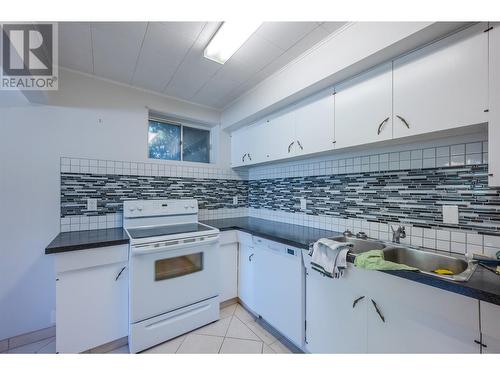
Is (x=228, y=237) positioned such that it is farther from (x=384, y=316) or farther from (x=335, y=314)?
(x=384, y=316)

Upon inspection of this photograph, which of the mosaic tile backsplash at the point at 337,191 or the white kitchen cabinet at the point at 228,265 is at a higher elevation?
the mosaic tile backsplash at the point at 337,191

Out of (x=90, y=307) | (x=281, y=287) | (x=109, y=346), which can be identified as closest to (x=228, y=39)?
(x=281, y=287)

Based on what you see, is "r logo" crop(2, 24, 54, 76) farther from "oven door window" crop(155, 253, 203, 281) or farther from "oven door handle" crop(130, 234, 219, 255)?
"oven door window" crop(155, 253, 203, 281)

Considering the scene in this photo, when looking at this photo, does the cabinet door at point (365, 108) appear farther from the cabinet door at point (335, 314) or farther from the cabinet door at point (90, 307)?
the cabinet door at point (90, 307)

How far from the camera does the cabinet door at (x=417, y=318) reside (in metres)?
0.89

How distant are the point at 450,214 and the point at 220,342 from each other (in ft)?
6.26

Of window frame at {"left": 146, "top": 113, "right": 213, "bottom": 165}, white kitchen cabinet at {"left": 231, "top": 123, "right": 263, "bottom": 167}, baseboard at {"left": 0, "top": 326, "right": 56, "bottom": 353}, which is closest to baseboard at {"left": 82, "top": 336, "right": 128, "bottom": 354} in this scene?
baseboard at {"left": 0, "top": 326, "right": 56, "bottom": 353}

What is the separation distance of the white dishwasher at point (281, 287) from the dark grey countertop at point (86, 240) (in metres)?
1.16

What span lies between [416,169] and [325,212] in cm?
81

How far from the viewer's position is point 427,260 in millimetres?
1328

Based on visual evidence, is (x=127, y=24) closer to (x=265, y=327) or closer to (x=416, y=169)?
(x=416, y=169)

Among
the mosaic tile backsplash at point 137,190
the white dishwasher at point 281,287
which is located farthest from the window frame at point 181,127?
the white dishwasher at point 281,287

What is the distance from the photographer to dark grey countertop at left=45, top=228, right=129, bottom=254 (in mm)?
1447

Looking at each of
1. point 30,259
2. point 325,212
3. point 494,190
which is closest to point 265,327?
point 325,212
